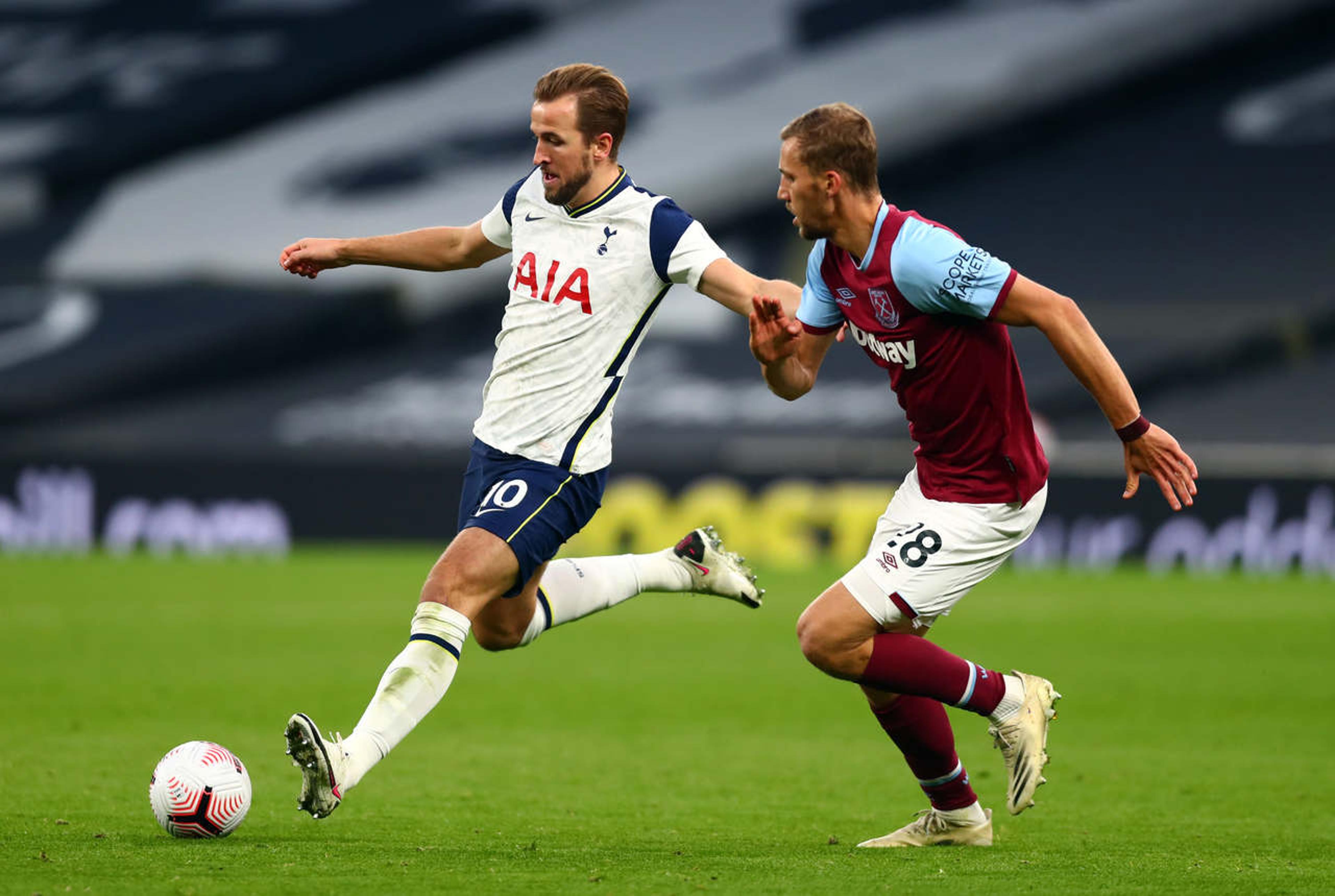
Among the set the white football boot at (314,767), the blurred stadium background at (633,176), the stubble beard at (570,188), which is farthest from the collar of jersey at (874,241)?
the blurred stadium background at (633,176)

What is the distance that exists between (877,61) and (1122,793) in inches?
888

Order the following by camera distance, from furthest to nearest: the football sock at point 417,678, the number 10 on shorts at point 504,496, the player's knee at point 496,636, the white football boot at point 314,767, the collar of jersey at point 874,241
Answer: the player's knee at point 496,636 < the number 10 on shorts at point 504,496 < the collar of jersey at point 874,241 < the football sock at point 417,678 < the white football boot at point 314,767

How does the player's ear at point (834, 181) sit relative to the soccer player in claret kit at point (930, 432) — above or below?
above

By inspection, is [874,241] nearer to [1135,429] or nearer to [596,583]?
[1135,429]

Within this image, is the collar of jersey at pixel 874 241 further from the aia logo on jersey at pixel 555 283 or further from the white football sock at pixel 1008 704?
the white football sock at pixel 1008 704

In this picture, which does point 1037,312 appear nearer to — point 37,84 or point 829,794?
point 829,794

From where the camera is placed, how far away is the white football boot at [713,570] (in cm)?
681

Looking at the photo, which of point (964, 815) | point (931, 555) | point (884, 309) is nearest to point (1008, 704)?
point (964, 815)

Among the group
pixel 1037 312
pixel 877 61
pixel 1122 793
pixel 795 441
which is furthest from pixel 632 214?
pixel 877 61

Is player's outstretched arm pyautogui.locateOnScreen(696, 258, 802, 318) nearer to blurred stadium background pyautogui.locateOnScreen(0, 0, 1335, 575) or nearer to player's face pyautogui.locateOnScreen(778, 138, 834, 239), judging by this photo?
player's face pyautogui.locateOnScreen(778, 138, 834, 239)

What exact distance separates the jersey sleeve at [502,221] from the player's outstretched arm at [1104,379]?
1786 mm

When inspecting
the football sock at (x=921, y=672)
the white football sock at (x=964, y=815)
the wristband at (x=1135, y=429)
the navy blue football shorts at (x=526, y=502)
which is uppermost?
the wristband at (x=1135, y=429)

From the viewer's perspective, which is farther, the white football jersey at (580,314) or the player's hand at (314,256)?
the player's hand at (314,256)

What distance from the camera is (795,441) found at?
2309 centimetres
